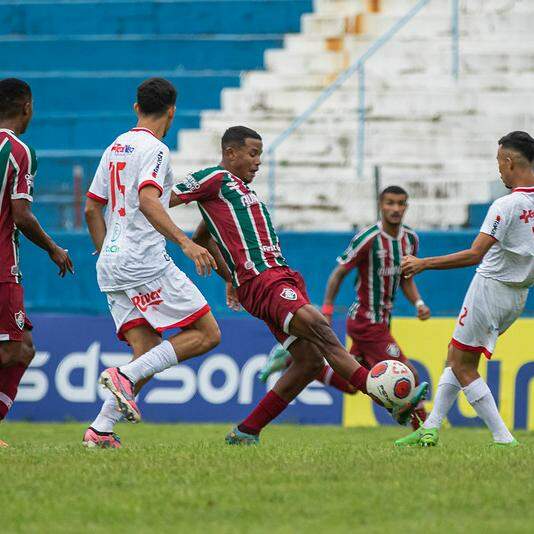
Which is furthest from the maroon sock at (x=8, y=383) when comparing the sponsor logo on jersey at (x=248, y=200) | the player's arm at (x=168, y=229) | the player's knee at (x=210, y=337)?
the sponsor logo on jersey at (x=248, y=200)

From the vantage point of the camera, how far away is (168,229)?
7828 millimetres

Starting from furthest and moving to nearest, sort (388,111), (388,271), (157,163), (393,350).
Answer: (388,111) → (388,271) → (393,350) → (157,163)

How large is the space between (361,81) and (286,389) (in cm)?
1014

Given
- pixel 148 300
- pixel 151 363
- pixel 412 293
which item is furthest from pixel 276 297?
pixel 412 293

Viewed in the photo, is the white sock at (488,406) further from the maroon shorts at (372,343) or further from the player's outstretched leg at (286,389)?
the maroon shorts at (372,343)

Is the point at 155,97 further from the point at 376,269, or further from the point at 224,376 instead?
the point at 224,376

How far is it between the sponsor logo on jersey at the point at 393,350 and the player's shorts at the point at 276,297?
332 centimetres

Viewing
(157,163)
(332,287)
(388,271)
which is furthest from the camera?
(332,287)

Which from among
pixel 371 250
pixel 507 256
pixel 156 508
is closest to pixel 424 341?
pixel 371 250

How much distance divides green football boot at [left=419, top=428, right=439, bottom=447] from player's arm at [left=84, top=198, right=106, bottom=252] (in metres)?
2.54

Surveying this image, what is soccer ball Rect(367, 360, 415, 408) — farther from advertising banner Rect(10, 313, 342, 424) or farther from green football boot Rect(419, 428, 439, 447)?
advertising banner Rect(10, 313, 342, 424)

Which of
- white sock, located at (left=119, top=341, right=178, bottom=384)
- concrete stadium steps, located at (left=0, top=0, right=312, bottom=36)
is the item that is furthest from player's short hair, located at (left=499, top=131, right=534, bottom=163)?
concrete stadium steps, located at (left=0, top=0, right=312, bottom=36)

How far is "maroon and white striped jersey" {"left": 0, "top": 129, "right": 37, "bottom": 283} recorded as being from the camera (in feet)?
27.9

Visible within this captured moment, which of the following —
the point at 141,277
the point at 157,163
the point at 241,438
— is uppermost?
the point at 157,163
